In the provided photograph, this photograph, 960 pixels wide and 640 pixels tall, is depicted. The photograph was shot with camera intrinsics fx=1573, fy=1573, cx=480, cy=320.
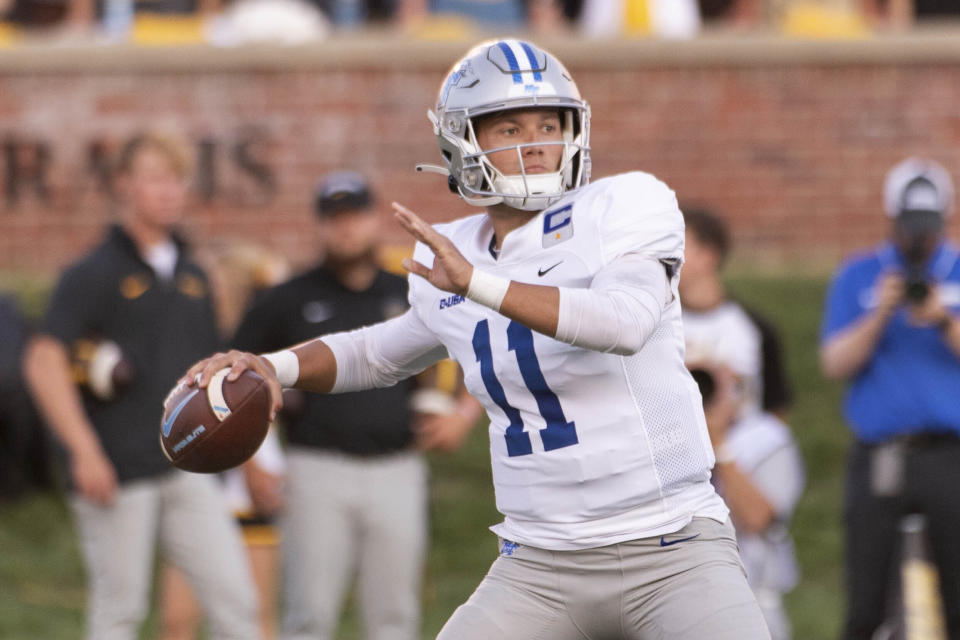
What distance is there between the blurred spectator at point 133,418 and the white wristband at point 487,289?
256 cm

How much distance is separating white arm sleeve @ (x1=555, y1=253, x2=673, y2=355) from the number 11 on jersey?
25 centimetres

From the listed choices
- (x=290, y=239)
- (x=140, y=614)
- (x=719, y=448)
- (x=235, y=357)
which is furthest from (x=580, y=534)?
(x=290, y=239)

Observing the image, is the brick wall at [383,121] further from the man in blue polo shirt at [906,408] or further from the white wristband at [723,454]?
the white wristband at [723,454]

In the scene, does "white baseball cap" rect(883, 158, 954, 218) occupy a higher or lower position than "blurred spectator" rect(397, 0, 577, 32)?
higher

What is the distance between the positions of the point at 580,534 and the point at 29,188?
837 cm

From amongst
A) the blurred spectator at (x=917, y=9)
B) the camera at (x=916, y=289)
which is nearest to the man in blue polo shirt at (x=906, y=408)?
the camera at (x=916, y=289)

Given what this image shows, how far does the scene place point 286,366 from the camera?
3.88 meters

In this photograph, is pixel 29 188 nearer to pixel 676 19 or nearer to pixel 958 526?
pixel 676 19

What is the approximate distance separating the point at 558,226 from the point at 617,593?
87 cm

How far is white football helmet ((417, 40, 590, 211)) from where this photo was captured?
148 inches

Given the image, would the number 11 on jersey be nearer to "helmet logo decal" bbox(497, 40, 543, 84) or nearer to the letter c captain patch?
the letter c captain patch

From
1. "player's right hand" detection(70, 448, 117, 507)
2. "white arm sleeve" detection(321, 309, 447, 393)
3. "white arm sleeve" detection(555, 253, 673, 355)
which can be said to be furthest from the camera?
"player's right hand" detection(70, 448, 117, 507)

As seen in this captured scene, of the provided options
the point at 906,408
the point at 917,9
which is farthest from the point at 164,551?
the point at 917,9

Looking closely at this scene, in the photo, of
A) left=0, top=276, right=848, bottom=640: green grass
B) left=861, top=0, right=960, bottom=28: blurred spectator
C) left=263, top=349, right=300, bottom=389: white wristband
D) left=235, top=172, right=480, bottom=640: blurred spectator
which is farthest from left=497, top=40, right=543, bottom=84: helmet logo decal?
left=861, top=0, right=960, bottom=28: blurred spectator
